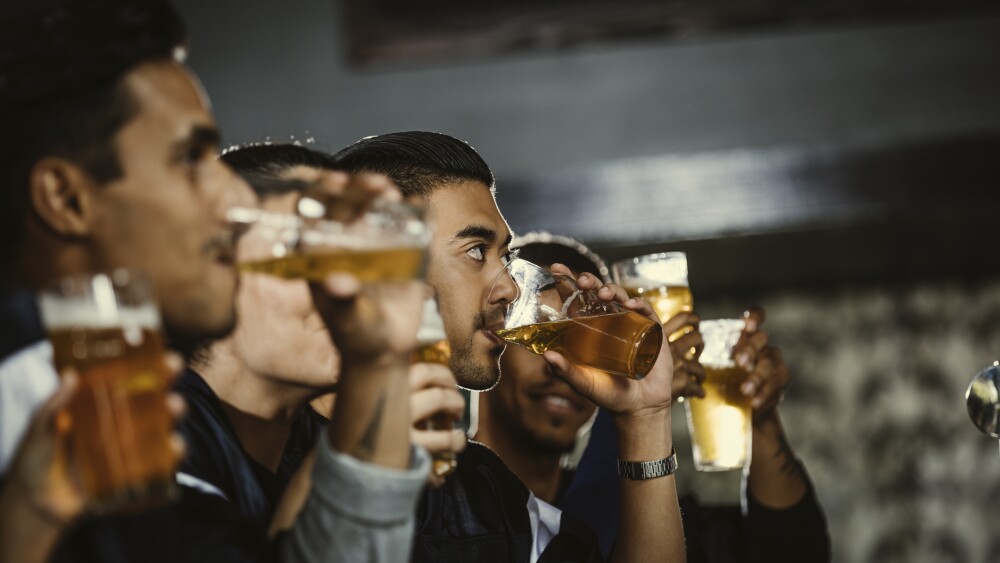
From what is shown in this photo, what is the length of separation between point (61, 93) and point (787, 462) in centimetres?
165

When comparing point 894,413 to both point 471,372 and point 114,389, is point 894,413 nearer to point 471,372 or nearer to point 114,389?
point 471,372

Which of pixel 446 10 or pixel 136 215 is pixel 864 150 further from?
pixel 136 215

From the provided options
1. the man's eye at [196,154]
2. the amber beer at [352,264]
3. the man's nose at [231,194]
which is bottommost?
the amber beer at [352,264]

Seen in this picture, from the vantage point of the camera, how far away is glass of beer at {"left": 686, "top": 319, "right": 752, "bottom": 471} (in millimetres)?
1845

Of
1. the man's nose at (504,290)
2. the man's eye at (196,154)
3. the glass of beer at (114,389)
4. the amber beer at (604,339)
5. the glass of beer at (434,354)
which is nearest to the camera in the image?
the glass of beer at (114,389)

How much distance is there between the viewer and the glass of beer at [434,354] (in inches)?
46.9

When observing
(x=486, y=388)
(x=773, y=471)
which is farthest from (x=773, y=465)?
(x=486, y=388)

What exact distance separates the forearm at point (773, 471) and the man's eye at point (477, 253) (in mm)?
730

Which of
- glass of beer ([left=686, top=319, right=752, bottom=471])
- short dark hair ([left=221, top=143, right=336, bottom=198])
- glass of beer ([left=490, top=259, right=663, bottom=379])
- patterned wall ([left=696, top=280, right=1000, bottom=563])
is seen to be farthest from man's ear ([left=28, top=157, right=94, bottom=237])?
patterned wall ([left=696, top=280, right=1000, bottom=563])

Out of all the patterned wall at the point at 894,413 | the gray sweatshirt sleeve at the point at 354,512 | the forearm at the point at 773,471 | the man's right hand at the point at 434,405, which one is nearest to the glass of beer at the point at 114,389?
the gray sweatshirt sleeve at the point at 354,512

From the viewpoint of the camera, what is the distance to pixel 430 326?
3.97 ft

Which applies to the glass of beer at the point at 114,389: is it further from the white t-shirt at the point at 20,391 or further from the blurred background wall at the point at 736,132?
the blurred background wall at the point at 736,132

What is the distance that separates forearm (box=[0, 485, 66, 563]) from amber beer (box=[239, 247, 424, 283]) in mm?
296

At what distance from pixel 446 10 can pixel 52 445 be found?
11.1 ft
